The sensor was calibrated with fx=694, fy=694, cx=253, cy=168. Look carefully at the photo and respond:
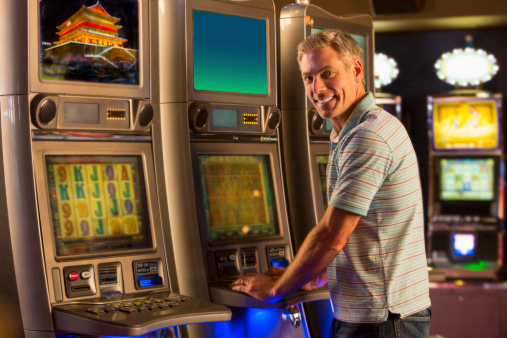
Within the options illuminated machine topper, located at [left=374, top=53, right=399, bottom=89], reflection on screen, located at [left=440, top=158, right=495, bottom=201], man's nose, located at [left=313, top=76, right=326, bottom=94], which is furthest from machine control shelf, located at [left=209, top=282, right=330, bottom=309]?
illuminated machine topper, located at [left=374, top=53, right=399, bottom=89]

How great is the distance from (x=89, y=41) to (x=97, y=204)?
630mm

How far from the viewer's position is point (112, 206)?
8.96 feet

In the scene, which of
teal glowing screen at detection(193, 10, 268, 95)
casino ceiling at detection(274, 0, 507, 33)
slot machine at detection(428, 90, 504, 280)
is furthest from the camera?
casino ceiling at detection(274, 0, 507, 33)

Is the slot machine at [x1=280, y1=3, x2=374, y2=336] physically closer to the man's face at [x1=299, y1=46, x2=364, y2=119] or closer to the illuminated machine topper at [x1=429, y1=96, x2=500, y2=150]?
the man's face at [x1=299, y1=46, x2=364, y2=119]

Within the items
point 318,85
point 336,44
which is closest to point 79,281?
point 318,85

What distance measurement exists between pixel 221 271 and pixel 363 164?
1.11 m

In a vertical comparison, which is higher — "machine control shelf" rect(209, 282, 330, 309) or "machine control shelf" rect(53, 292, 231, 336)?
"machine control shelf" rect(53, 292, 231, 336)

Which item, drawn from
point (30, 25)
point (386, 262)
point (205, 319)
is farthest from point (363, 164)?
point (30, 25)

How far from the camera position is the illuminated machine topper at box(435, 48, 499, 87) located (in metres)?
7.00

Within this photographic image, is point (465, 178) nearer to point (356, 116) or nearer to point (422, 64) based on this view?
point (422, 64)

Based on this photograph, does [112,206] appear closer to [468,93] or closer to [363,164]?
[363,164]

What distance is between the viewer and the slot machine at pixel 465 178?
6371 mm

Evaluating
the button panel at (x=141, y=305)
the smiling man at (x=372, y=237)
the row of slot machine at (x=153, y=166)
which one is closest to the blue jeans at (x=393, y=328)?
the smiling man at (x=372, y=237)

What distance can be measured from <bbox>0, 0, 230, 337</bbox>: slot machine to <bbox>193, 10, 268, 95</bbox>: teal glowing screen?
0.35 m
